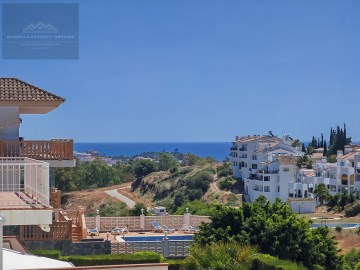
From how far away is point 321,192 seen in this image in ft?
258

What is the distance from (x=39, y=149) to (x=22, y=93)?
2.11m

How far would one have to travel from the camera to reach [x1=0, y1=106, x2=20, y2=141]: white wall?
2022 centimetres

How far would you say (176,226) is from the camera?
108ft

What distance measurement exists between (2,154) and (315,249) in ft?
31.5

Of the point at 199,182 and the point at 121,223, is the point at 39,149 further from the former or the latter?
the point at 199,182

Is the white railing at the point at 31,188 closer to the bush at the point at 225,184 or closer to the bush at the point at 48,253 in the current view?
the bush at the point at 48,253

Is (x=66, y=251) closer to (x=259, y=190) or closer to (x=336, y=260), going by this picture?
(x=336, y=260)

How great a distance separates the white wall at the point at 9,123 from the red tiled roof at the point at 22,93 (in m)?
0.36

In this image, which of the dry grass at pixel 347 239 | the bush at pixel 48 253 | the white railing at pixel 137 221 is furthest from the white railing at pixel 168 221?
the dry grass at pixel 347 239

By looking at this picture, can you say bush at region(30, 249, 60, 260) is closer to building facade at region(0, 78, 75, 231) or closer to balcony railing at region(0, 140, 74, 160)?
building facade at region(0, 78, 75, 231)

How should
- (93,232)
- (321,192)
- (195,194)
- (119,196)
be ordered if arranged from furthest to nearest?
(195,194), (119,196), (321,192), (93,232)

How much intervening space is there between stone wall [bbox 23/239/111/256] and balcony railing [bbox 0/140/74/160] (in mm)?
2398

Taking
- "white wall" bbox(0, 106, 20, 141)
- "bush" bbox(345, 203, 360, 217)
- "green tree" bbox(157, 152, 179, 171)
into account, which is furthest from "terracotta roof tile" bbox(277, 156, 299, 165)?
"white wall" bbox(0, 106, 20, 141)

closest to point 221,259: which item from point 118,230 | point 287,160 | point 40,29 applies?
point 118,230
